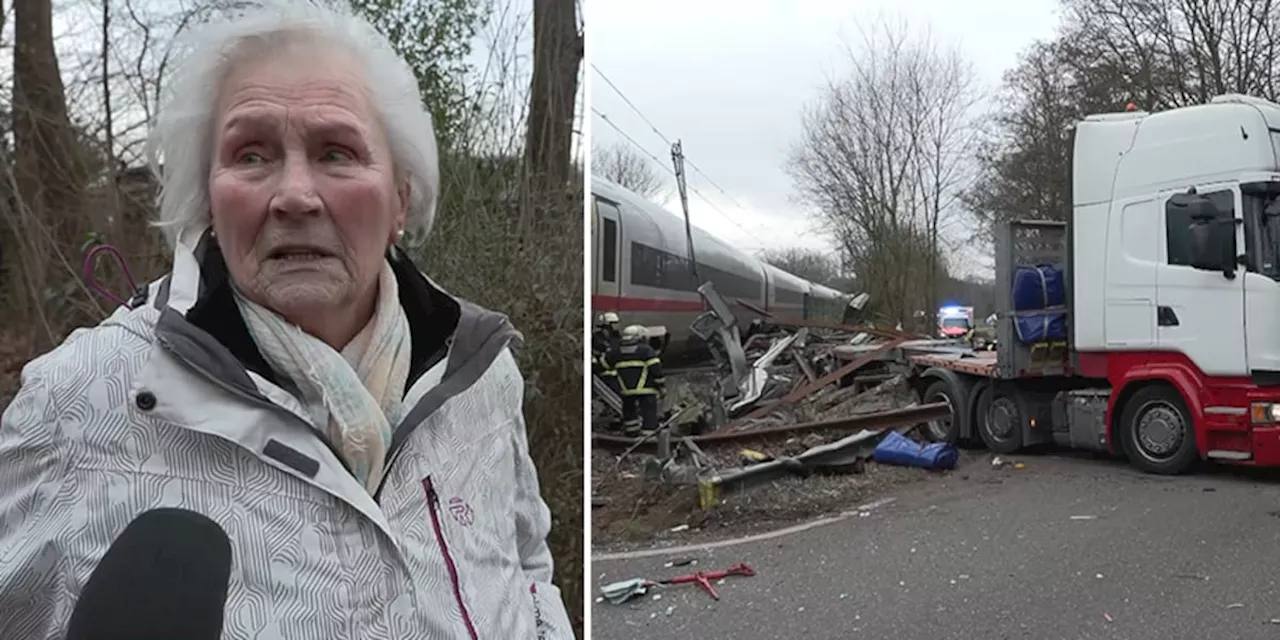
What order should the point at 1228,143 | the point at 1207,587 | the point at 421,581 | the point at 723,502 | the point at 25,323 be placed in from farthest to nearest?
the point at 1228,143, the point at 723,502, the point at 1207,587, the point at 25,323, the point at 421,581

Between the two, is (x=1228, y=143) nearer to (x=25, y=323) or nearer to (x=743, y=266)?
(x=25, y=323)

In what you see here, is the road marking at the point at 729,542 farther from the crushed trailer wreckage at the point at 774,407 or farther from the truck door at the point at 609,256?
the truck door at the point at 609,256

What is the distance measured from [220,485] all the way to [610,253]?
841 cm

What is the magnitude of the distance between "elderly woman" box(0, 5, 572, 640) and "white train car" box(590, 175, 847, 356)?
189 inches

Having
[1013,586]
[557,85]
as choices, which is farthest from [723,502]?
[557,85]

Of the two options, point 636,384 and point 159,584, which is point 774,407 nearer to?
point 636,384

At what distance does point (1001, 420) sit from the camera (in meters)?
9.48

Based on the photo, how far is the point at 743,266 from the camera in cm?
1759

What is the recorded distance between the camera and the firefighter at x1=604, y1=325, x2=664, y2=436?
344 inches

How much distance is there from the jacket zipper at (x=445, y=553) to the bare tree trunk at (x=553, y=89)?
Answer: 156cm

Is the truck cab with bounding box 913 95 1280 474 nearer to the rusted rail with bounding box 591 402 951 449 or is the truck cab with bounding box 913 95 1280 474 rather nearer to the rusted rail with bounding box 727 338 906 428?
the rusted rail with bounding box 591 402 951 449

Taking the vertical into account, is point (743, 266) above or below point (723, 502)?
Result: above

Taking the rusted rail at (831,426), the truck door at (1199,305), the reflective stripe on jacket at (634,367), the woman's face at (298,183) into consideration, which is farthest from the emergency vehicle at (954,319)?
the woman's face at (298,183)

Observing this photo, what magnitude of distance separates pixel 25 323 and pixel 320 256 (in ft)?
4.24
